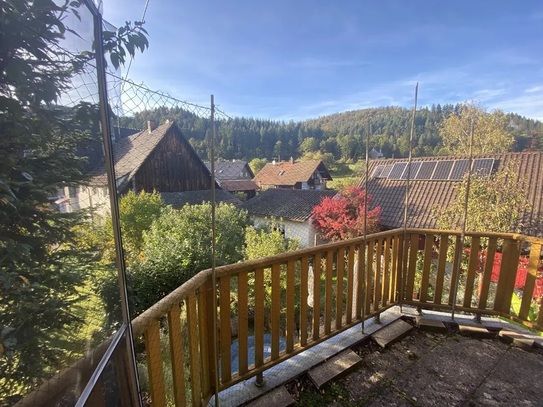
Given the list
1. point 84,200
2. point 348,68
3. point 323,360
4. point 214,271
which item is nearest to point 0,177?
point 84,200

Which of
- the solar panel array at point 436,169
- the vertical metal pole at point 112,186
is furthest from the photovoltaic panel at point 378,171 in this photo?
the vertical metal pole at point 112,186

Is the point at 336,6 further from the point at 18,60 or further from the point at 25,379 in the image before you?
the point at 25,379

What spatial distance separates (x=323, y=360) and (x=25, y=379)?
1.91 meters

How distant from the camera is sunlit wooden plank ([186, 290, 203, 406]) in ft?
4.36

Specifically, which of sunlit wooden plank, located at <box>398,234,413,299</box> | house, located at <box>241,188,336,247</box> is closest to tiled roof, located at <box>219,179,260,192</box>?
house, located at <box>241,188,336,247</box>

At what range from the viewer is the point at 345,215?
9.34 m

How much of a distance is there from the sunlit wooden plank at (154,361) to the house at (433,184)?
32.8 ft

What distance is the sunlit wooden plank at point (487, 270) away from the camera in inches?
96.6

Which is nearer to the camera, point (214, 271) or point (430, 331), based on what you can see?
point (214, 271)

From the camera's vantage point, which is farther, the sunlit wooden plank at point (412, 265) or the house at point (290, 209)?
the house at point (290, 209)

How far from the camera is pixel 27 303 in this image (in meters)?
0.57

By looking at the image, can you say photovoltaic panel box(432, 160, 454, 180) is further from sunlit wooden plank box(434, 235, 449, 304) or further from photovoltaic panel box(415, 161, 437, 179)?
sunlit wooden plank box(434, 235, 449, 304)

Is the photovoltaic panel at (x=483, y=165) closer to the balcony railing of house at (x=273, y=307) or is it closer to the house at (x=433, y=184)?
the house at (x=433, y=184)

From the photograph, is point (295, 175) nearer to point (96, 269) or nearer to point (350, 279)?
point (350, 279)
